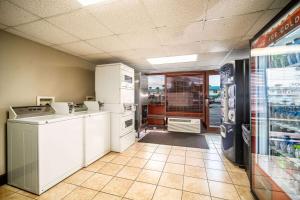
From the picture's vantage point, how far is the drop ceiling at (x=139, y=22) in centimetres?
164

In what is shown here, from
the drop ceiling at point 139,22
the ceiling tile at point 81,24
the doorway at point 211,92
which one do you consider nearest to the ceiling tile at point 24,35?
the drop ceiling at point 139,22

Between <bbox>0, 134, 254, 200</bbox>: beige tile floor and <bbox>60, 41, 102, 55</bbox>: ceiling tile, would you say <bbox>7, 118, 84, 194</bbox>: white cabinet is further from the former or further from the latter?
<bbox>60, 41, 102, 55</bbox>: ceiling tile

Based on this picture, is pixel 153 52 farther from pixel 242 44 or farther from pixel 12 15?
pixel 12 15

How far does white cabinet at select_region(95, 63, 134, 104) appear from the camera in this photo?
348 cm

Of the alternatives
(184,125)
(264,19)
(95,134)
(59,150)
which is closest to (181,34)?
(264,19)

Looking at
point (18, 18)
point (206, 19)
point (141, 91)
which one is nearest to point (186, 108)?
point (141, 91)

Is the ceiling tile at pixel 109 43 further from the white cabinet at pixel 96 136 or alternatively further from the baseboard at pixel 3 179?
the baseboard at pixel 3 179

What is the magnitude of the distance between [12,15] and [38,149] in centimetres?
182

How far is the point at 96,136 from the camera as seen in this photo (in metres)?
3.07

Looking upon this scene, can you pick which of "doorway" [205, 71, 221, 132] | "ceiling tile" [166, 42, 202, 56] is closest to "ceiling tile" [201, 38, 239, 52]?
"ceiling tile" [166, 42, 202, 56]

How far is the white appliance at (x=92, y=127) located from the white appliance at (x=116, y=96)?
191 mm

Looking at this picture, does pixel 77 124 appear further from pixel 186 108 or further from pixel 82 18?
pixel 186 108

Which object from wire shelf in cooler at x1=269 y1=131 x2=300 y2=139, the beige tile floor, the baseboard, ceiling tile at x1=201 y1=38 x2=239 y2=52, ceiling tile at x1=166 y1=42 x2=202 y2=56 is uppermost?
ceiling tile at x1=201 y1=38 x2=239 y2=52

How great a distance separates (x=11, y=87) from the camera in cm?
229
